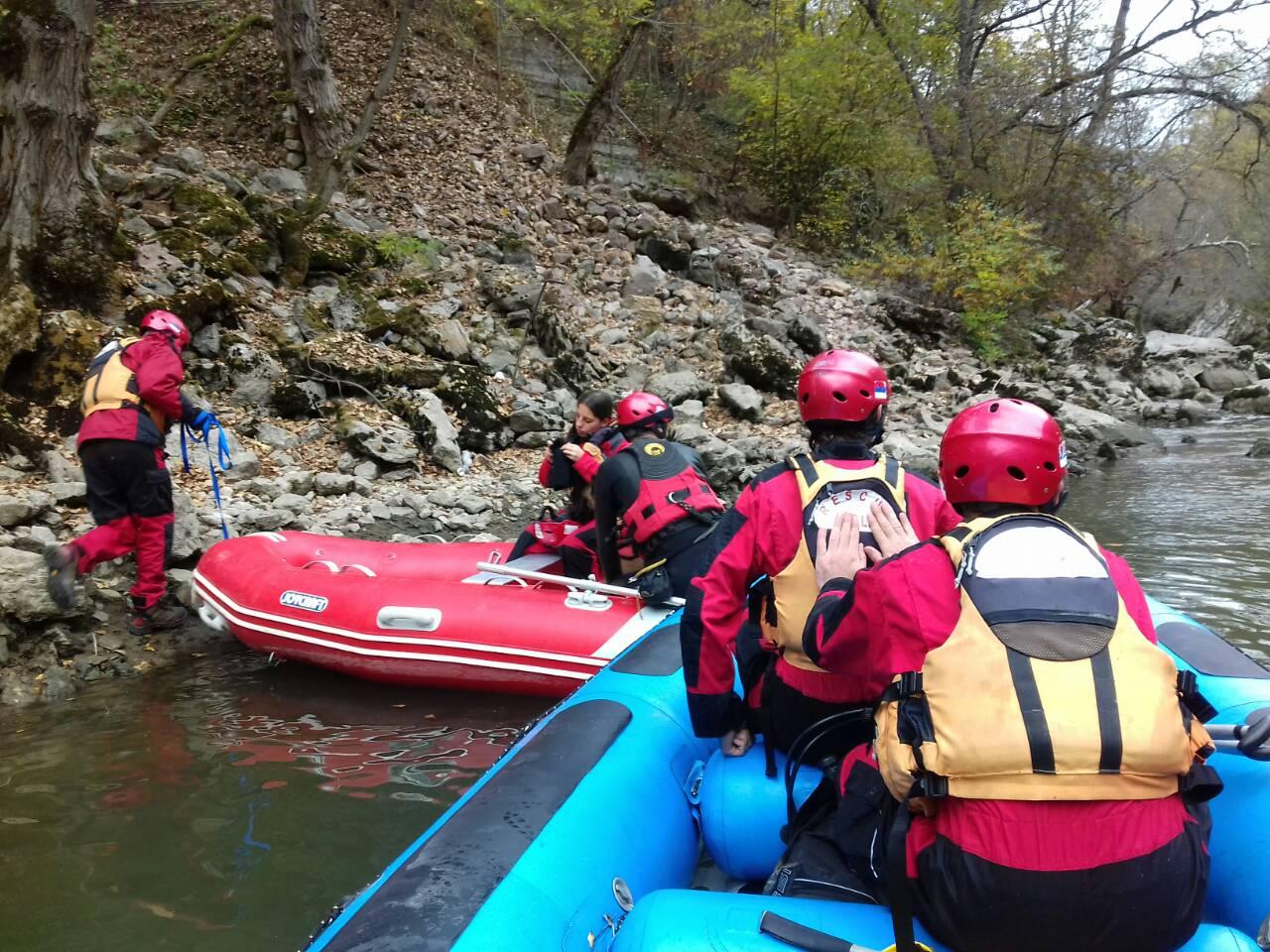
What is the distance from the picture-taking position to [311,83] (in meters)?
10.6

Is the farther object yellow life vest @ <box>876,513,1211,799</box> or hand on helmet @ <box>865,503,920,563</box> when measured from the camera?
hand on helmet @ <box>865,503,920,563</box>

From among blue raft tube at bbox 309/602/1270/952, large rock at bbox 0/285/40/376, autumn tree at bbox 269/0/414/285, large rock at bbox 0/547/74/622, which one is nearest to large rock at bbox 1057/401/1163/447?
blue raft tube at bbox 309/602/1270/952

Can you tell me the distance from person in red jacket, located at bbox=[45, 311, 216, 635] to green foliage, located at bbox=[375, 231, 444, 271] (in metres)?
5.56

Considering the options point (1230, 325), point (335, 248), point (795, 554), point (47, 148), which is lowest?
point (795, 554)

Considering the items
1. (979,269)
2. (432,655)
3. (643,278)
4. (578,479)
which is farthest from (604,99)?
(432,655)

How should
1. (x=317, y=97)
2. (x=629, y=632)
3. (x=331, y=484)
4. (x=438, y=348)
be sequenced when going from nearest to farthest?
(x=629, y=632) → (x=331, y=484) → (x=438, y=348) → (x=317, y=97)

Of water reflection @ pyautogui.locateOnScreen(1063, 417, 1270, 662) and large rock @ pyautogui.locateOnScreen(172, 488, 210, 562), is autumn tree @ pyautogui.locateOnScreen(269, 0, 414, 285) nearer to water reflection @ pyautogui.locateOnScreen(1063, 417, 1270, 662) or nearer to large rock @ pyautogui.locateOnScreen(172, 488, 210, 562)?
large rock @ pyautogui.locateOnScreen(172, 488, 210, 562)

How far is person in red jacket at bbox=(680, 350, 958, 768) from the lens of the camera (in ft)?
7.09

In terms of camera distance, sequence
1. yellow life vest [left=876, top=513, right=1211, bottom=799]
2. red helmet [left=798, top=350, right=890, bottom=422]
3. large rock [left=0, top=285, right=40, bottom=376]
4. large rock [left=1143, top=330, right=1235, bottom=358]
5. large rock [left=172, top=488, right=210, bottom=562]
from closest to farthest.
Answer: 1. yellow life vest [left=876, top=513, right=1211, bottom=799]
2. red helmet [left=798, top=350, right=890, bottom=422]
3. large rock [left=172, top=488, right=210, bottom=562]
4. large rock [left=0, top=285, right=40, bottom=376]
5. large rock [left=1143, top=330, right=1235, bottom=358]

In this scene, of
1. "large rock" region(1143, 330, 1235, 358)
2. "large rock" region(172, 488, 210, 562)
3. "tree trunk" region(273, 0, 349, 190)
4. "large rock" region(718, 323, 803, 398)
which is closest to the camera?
"large rock" region(172, 488, 210, 562)

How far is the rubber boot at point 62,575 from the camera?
4.17m

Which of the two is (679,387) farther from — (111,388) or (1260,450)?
(1260,450)

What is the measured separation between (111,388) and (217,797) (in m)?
2.55

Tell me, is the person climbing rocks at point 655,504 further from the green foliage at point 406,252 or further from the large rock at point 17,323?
the green foliage at point 406,252
